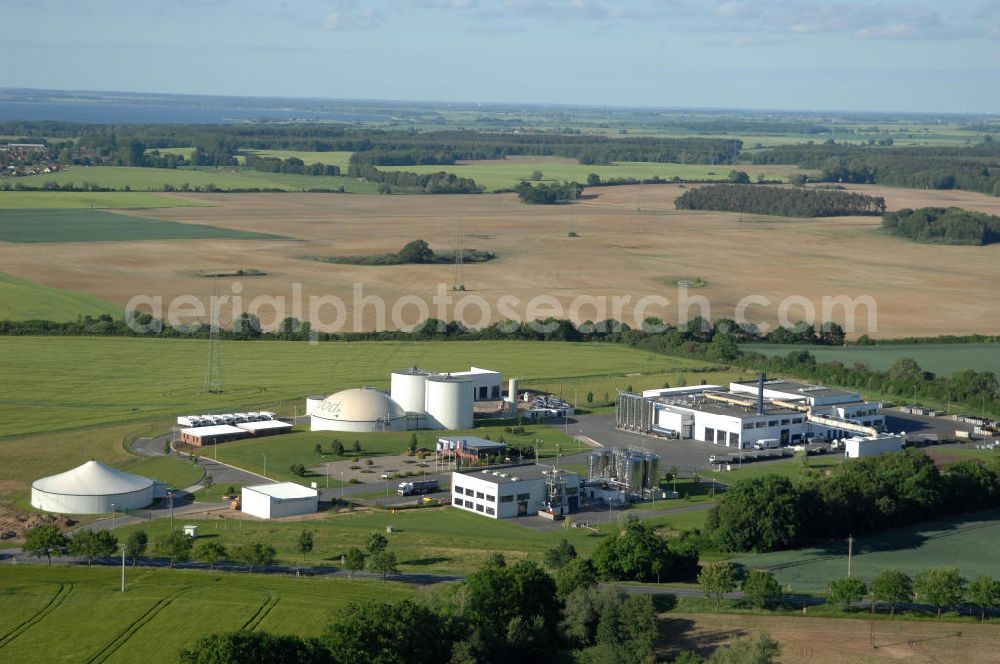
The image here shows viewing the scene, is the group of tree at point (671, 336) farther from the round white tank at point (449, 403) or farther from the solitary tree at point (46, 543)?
the solitary tree at point (46, 543)

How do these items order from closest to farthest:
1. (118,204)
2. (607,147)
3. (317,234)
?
1. (317,234)
2. (118,204)
3. (607,147)

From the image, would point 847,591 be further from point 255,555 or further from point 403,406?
point 403,406

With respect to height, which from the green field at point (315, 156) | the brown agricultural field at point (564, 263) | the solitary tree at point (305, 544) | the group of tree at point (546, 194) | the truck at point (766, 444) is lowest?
the truck at point (766, 444)

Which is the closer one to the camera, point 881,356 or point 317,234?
point 881,356

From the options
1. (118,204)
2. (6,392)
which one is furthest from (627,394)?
(118,204)

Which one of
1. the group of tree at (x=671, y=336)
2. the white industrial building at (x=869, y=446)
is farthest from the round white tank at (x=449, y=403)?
the group of tree at (x=671, y=336)

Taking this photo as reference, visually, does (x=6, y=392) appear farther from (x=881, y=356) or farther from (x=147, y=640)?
(x=881, y=356)

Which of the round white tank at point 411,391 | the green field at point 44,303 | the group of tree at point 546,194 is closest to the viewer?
the round white tank at point 411,391
